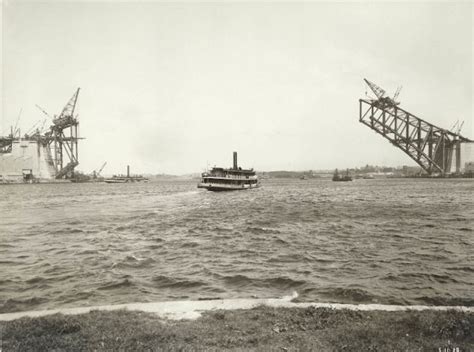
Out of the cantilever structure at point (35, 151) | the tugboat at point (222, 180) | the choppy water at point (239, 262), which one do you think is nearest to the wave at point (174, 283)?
the choppy water at point (239, 262)

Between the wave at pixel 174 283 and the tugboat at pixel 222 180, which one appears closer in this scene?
the wave at pixel 174 283

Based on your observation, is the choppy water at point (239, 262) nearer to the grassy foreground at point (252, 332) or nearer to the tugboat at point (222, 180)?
the grassy foreground at point (252, 332)

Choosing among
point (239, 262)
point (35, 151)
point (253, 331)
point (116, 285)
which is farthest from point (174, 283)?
point (35, 151)

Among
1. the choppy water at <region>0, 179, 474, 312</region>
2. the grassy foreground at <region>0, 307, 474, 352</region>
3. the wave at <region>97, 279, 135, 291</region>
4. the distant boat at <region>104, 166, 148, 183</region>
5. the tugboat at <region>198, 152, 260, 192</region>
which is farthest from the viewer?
the distant boat at <region>104, 166, 148, 183</region>

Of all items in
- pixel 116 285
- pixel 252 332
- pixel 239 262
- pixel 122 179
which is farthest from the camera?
pixel 122 179

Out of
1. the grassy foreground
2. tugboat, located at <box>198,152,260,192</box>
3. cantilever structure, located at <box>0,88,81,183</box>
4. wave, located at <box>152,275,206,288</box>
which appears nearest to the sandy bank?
the grassy foreground

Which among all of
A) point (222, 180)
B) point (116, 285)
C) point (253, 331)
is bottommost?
point (116, 285)

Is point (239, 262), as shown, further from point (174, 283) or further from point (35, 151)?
point (35, 151)

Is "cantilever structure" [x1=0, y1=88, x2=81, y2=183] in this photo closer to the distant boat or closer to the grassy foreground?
the distant boat

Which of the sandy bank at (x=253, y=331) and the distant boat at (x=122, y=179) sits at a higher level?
the distant boat at (x=122, y=179)
